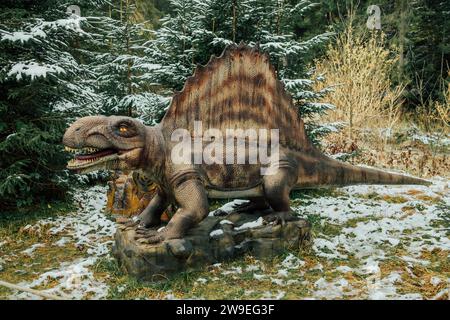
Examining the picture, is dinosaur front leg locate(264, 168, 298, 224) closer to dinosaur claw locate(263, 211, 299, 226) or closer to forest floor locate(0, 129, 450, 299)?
dinosaur claw locate(263, 211, 299, 226)

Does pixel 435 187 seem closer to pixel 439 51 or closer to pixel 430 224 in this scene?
pixel 430 224

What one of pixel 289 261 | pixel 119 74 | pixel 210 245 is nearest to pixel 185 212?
pixel 210 245

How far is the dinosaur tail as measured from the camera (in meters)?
3.93

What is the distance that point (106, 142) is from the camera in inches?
123

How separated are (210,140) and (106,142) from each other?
88cm

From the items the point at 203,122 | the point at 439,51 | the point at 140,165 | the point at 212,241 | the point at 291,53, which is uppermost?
the point at 439,51

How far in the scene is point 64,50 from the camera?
555cm

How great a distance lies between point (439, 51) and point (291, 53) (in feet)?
32.3

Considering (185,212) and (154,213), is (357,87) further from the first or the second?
(185,212)

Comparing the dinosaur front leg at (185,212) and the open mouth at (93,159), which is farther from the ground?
the open mouth at (93,159)

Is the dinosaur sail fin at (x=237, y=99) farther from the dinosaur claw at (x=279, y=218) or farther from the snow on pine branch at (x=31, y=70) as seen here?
the snow on pine branch at (x=31, y=70)

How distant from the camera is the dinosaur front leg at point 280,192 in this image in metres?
3.60

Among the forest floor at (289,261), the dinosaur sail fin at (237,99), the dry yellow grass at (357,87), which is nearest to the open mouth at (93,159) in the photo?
the dinosaur sail fin at (237,99)

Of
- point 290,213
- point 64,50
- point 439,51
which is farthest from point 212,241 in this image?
point 439,51
